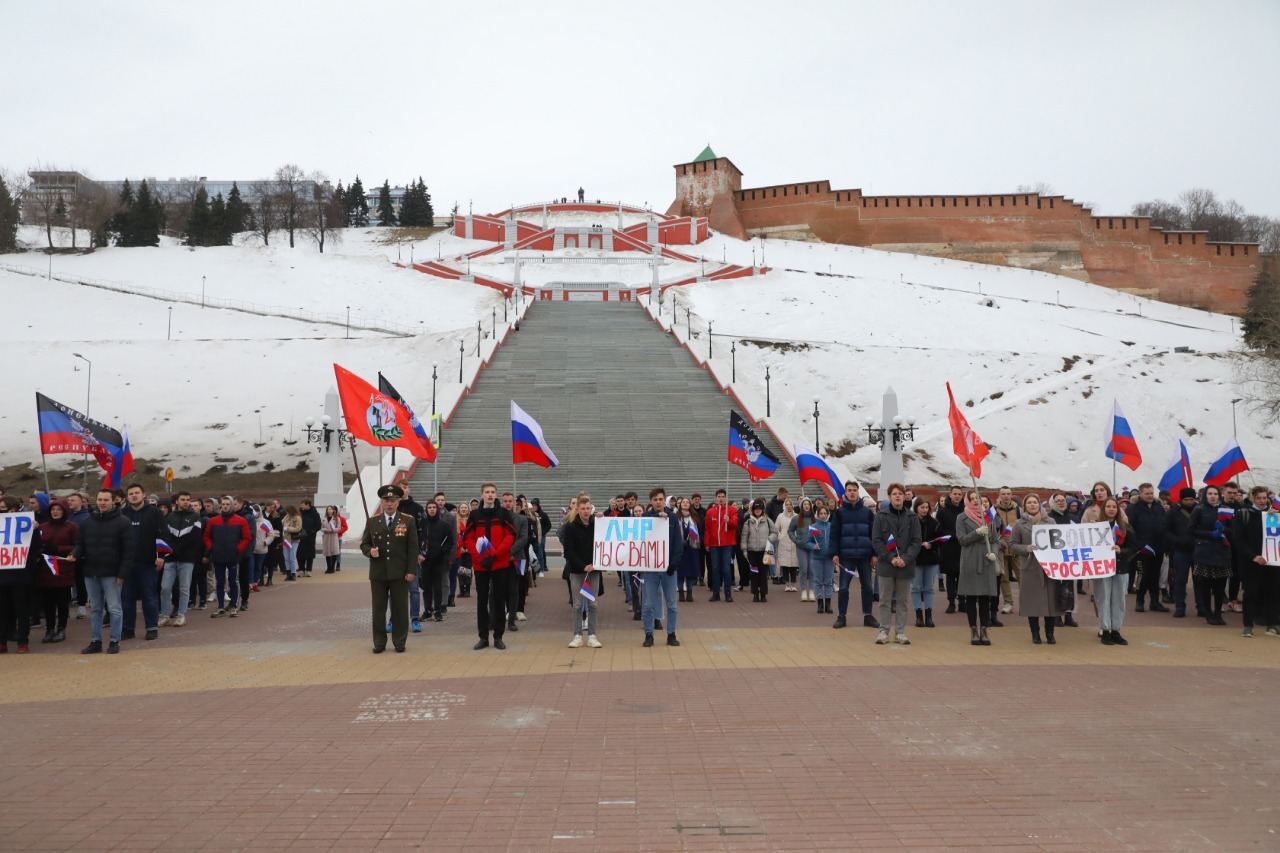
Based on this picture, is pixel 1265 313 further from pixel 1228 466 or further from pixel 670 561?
pixel 670 561

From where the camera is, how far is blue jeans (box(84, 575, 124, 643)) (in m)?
9.52

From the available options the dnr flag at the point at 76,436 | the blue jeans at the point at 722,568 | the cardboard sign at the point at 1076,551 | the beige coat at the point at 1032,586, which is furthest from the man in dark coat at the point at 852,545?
the dnr flag at the point at 76,436

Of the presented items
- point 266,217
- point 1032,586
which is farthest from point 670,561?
point 266,217

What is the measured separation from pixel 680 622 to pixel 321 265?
213 ft

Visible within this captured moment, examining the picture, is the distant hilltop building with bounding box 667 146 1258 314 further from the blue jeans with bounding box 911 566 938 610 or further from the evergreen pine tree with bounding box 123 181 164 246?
the blue jeans with bounding box 911 566 938 610

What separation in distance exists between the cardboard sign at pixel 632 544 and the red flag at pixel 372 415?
393cm

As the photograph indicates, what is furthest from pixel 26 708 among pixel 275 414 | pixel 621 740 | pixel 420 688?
pixel 275 414

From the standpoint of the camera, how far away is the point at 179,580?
37.7 ft

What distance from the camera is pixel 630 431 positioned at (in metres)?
28.1

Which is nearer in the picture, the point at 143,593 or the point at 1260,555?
the point at 1260,555

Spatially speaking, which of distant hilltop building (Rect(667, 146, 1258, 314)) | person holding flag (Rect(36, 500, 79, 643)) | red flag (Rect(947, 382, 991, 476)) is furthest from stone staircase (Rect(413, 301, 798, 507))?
distant hilltop building (Rect(667, 146, 1258, 314))

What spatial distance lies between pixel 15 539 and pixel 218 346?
35.6 metres

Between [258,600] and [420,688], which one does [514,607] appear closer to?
[420,688]

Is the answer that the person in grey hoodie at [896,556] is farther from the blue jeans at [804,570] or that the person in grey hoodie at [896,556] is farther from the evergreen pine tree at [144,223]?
the evergreen pine tree at [144,223]
